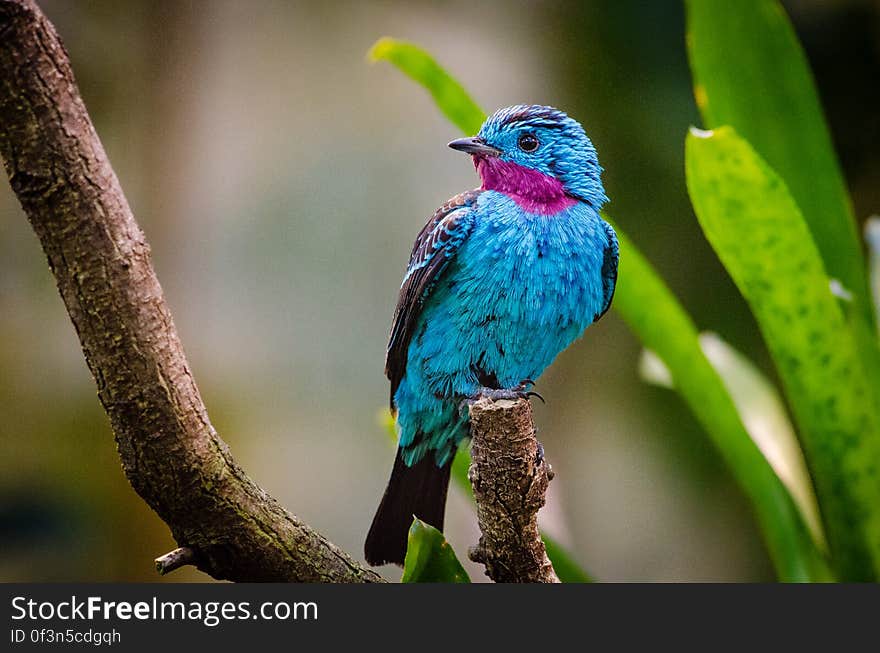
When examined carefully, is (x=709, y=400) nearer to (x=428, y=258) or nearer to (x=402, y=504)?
(x=402, y=504)

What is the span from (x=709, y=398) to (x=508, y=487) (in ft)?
2.08

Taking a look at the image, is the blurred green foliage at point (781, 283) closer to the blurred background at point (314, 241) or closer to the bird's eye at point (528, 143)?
the bird's eye at point (528, 143)

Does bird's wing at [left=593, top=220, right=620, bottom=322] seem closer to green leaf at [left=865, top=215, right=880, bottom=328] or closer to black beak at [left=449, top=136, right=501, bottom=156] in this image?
black beak at [left=449, top=136, right=501, bottom=156]

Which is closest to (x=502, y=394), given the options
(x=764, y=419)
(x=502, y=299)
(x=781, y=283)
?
(x=502, y=299)

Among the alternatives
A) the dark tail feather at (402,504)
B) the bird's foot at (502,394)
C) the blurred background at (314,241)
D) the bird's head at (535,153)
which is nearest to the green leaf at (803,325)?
the bird's head at (535,153)

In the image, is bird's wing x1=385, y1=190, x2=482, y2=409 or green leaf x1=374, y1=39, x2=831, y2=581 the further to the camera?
green leaf x1=374, y1=39, x2=831, y2=581

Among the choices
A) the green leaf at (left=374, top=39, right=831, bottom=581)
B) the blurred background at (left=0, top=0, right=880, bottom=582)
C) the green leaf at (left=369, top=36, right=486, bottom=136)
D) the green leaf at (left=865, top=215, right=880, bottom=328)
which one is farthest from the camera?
the blurred background at (left=0, top=0, right=880, bottom=582)

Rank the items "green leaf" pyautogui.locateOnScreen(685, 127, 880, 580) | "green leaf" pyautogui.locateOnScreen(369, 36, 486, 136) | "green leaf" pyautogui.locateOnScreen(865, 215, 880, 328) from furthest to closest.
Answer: "green leaf" pyautogui.locateOnScreen(865, 215, 880, 328) < "green leaf" pyautogui.locateOnScreen(685, 127, 880, 580) < "green leaf" pyautogui.locateOnScreen(369, 36, 486, 136)

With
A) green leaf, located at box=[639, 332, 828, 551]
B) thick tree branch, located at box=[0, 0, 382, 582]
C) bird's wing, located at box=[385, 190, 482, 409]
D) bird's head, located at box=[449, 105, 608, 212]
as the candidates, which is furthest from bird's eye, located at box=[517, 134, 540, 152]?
green leaf, located at box=[639, 332, 828, 551]

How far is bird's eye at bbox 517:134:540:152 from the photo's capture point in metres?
1.01

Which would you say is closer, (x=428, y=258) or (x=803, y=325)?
(x=428, y=258)

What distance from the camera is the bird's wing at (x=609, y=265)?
1106 millimetres

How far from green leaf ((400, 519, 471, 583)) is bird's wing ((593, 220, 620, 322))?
0.36 m

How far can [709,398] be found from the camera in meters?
1.58
